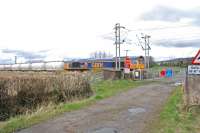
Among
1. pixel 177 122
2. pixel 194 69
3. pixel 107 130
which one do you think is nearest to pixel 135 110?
pixel 177 122

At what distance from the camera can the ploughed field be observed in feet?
44.7

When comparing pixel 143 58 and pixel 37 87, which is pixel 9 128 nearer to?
pixel 37 87

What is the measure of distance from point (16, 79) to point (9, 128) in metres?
6.27

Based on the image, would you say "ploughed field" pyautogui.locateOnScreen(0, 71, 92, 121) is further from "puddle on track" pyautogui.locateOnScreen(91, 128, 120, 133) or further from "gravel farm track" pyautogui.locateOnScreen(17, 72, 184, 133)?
"puddle on track" pyautogui.locateOnScreen(91, 128, 120, 133)

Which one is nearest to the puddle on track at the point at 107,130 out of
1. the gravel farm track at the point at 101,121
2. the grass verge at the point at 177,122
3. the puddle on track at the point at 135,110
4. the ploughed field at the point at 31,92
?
the gravel farm track at the point at 101,121

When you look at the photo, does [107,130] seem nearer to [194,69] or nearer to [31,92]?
[194,69]

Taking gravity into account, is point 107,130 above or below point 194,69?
below

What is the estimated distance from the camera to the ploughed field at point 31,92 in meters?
13.6

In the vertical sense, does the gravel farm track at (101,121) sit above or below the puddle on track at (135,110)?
above

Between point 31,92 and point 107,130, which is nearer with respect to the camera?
point 107,130

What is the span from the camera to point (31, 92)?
15.4 meters

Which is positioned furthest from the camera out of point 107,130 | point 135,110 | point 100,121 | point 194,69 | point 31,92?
point 31,92

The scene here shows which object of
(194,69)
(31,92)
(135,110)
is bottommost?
(135,110)

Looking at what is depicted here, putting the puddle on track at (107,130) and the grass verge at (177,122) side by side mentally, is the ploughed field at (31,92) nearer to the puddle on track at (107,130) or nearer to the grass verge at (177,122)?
the puddle on track at (107,130)
